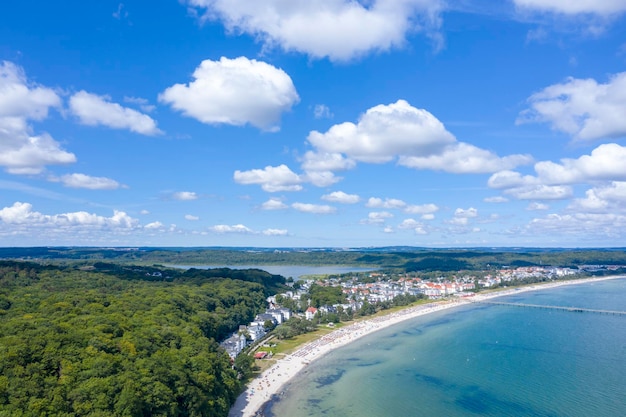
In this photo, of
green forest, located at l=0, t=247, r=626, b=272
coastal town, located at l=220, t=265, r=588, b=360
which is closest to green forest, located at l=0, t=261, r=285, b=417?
coastal town, located at l=220, t=265, r=588, b=360

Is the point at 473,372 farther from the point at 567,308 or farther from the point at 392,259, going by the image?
the point at 392,259

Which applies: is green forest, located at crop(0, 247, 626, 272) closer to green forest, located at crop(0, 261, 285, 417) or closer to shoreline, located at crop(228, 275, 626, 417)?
shoreline, located at crop(228, 275, 626, 417)

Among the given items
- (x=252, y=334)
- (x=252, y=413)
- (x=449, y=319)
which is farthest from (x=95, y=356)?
(x=449, y=319)

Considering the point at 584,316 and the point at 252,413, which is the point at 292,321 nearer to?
the point at 252,413

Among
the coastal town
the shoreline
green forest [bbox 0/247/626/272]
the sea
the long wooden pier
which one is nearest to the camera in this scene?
the sea

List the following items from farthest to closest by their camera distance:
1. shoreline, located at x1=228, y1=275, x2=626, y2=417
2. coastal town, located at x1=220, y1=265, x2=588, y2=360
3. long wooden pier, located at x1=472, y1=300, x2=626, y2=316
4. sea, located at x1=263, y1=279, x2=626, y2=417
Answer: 1. long wooden pier, located at x1=472, y1=300, x2=626, y2=316
2. coastal town, located at x1=220, y1=265, x2=588, y2=360
3. shoreline, located at x1=228, y1=275, x2=626, y2=417
4. sea, located at x1=263, y1=279, x2=626, y2=417

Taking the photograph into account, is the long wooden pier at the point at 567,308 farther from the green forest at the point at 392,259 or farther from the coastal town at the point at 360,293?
the green forest at the point at 392,259

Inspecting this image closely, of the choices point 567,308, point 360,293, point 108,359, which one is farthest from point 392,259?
point 108,359
